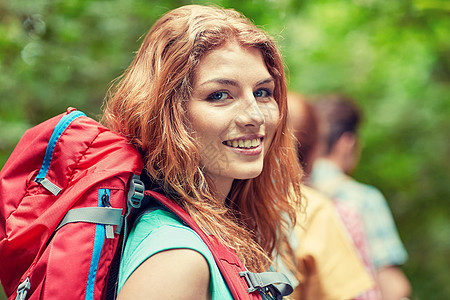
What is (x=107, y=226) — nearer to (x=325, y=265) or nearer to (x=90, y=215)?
(x=90, y=215)

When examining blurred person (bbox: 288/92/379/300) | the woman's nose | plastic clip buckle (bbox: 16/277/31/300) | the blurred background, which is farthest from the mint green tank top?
the blurred background

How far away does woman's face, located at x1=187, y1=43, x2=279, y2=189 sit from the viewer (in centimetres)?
170

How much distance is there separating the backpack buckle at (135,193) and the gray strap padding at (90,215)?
0.08m

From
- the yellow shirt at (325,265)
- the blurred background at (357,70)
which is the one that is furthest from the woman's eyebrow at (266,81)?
the blurred background at (357,70)

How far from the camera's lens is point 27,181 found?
5.38 ft

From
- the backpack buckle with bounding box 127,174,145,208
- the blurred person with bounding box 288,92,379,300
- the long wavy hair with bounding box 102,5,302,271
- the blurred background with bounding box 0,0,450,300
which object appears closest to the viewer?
the backpack buckle with bounding box 127,174,145,208

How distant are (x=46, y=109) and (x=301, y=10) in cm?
176

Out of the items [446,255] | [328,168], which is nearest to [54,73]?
[328,168]

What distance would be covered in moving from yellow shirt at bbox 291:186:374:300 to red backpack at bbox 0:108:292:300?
2.72 feet

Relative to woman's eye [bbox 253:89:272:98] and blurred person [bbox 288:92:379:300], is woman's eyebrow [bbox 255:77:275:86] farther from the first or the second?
blurred person [bbox 288:92:379:300]

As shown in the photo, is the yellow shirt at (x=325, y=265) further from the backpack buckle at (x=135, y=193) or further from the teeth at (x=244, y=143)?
the backpack buckle at (x=135, y=193)

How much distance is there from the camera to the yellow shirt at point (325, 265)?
2516 mm

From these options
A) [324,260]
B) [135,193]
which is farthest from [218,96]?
[324,260]

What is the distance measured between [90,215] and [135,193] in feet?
0.49
